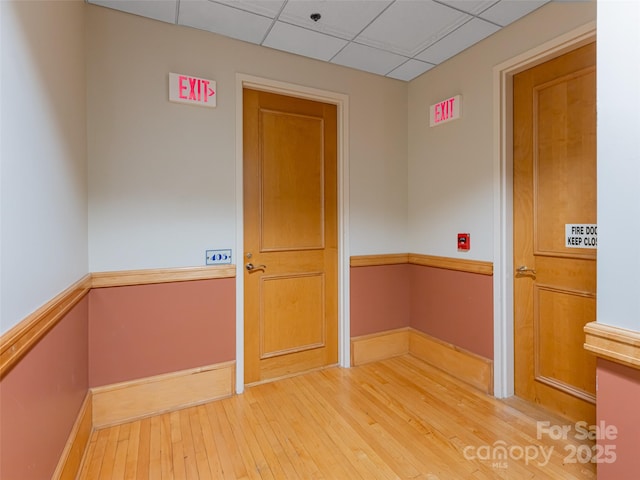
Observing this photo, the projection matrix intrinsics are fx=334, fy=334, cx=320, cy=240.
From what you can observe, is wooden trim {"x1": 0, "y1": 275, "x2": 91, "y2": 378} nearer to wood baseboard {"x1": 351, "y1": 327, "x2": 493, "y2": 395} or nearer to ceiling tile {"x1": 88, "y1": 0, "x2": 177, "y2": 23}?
ceiling tile {"x1": 88, "y1": 0, "x2": 177, "y2": 23}

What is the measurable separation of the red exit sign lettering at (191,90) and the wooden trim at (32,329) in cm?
138

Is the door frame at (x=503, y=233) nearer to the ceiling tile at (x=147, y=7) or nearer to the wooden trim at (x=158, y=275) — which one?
the wooden trim at (x=158, y=275)

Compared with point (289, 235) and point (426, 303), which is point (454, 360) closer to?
point (426, 303)

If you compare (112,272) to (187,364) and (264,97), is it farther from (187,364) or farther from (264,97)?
(264,97)

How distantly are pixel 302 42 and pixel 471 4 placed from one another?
3.74ft

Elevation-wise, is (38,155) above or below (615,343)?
above

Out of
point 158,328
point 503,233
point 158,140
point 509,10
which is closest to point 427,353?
point 503,233

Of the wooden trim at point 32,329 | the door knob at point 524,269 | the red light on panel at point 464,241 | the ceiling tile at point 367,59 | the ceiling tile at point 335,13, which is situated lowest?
the wooden trim at point 32,329

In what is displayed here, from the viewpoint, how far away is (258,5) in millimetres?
2055

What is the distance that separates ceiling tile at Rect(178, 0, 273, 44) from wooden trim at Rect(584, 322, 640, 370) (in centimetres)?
247

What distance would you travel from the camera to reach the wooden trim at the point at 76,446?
4.71 feet

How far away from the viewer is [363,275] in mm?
2986

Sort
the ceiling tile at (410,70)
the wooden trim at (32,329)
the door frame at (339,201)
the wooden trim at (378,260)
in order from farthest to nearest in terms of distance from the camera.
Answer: the wooden trim at (378,260), the ceiling tile at (410,70), the door frame at (339,201), the wooden trim at (32,329)

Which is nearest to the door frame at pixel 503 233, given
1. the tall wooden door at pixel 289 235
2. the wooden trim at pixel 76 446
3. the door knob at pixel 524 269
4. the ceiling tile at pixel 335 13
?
the door knob at pixel 524 269
